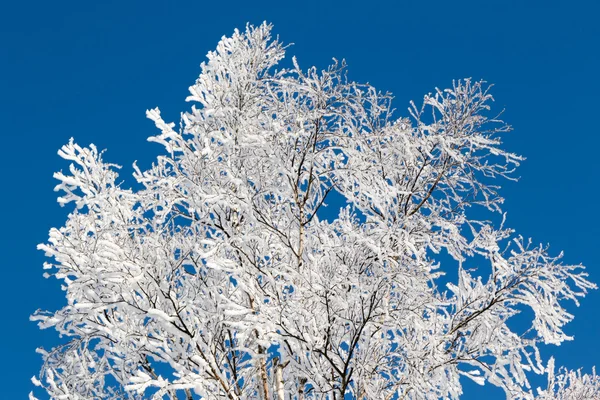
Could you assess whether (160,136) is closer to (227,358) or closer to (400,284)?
(227,358)

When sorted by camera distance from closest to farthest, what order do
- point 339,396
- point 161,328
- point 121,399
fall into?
point 339,396 → point 161,328 → point 121,399

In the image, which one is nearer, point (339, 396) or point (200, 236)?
point (339, 396)

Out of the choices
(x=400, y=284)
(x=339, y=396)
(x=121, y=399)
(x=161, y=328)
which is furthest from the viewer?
(x=121, y=399)

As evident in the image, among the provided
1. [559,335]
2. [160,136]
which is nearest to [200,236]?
[160,136]

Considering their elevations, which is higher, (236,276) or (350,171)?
(350,171)

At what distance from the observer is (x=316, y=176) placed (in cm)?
609

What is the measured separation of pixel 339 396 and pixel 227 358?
4.77ft

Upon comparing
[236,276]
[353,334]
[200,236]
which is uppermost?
[200,236]

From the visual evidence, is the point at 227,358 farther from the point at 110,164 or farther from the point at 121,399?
the point at 110,164

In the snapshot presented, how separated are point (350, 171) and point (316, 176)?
0.33m

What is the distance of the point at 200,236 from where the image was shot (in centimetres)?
605

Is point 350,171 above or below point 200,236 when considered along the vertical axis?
above

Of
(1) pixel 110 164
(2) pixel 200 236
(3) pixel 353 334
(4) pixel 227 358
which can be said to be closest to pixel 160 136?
(1) pixel 110 164

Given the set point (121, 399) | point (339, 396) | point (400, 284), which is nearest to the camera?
point (400, 284)
